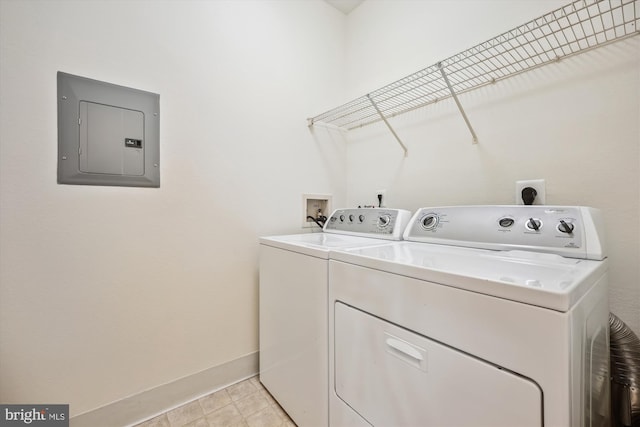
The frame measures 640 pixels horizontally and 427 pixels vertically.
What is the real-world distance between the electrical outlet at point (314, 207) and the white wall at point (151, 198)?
67 millimetres

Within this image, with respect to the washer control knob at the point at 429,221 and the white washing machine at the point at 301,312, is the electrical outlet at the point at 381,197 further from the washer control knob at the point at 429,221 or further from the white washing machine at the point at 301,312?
the washer control knob at the point at 429,221

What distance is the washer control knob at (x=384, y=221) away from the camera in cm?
139

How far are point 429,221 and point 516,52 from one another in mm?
865

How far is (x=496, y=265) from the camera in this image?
0.73 metres

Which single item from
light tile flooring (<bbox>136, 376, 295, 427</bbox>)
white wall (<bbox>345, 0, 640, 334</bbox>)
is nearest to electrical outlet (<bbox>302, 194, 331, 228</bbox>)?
white wall (<bbox>345, 0, 640, 334</bbox>)

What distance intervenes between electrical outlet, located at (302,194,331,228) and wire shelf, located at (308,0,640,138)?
535 millimetres

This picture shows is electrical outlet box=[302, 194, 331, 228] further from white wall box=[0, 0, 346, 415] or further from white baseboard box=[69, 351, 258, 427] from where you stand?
white baseboard box=[69, 351, 258, 427]

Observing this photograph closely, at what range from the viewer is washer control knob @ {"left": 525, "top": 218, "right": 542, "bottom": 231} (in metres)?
0.92

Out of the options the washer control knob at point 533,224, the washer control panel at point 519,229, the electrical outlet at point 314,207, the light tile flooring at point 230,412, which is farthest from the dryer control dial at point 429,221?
the light tile flooring at point 230,412

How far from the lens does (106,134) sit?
1159 millimetres

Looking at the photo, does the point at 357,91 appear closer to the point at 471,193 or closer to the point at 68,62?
the point at 471,193

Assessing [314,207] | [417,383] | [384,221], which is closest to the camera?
[417,383]

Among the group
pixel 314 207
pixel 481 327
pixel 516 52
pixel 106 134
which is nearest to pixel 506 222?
pixel 481 327

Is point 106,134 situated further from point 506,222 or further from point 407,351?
point 506,222
